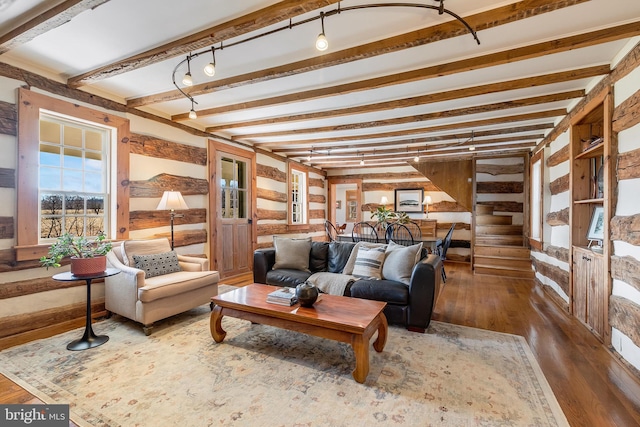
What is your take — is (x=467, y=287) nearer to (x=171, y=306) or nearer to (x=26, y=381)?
(x=171, y=306)

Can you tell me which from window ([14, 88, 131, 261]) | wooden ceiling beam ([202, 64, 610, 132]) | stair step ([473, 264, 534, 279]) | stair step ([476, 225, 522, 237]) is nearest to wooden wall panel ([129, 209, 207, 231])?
window ([14, 88, 131, 261])

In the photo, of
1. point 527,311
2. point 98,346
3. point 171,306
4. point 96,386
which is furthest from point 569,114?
point 98,346

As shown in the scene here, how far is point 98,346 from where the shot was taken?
2.55 meters

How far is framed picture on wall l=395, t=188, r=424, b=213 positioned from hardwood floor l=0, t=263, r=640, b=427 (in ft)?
11.0

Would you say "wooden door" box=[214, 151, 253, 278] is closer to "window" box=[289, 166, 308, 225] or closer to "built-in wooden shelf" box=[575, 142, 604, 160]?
"window" box=[289, 166, 308, 225]

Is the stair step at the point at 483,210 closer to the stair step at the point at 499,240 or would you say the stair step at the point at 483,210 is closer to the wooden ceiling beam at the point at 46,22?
the stair step at the point at 499,240

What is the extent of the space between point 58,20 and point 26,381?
8.14 feet

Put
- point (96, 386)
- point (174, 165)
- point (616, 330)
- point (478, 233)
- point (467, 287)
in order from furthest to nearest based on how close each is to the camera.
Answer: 1. point (478, 233)
2. point (467, 287)
3. point (174, 165)
4. point (616, 330)
5. point (96, 386)

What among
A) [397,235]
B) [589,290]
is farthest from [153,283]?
[589,290]

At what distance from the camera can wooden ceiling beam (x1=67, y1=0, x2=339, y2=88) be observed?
5.90 feet

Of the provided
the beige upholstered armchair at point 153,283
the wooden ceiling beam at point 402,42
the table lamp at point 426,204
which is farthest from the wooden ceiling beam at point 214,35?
the table lamp at point 426,204

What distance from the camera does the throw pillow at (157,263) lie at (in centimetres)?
317

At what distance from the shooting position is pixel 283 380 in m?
2.03

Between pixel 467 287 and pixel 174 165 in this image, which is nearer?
pixel 174 165
